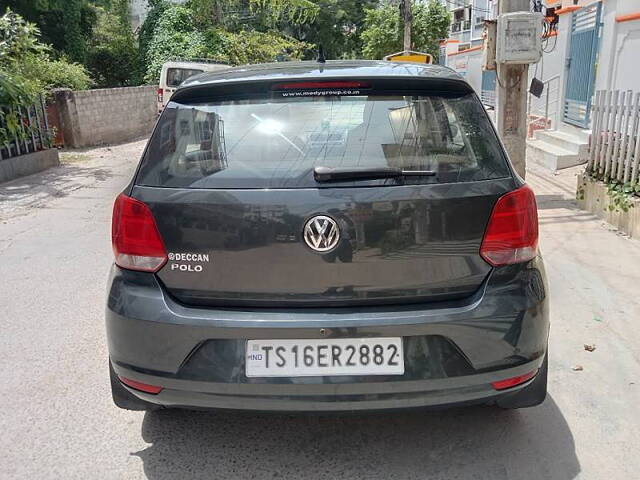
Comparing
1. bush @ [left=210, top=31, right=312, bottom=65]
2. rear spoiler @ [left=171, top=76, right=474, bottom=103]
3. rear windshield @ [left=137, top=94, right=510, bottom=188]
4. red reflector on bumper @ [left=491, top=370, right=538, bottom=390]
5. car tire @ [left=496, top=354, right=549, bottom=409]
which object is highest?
bush @ [left=210, top=31, right=312, bottom=65]

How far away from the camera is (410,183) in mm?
2299

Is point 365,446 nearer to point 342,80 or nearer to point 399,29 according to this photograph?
point 342,80

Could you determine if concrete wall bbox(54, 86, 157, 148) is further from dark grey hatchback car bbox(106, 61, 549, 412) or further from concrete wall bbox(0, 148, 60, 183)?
dark grey hatchback car bbox(106, 61, 549, 412)

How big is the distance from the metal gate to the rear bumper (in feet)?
30.6

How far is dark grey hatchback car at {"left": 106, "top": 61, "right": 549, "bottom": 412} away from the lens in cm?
224

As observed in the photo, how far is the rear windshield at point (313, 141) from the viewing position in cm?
235

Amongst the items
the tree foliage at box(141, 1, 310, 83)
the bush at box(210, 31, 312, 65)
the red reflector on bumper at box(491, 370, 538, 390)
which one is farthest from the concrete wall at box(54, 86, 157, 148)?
the red reflector on bumper at box(491, 370, 538, 390)

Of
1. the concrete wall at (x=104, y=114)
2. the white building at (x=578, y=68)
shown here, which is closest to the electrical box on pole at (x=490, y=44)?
the white building at (x=578, y=68)

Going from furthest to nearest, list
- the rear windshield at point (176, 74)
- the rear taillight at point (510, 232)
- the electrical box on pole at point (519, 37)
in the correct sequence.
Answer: the rear windshield at point (176, 74), the electrical box on pole at point (519, 37), the rear taillight at point (510, 232)

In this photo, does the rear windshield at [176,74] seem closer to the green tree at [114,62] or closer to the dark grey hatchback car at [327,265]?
the green tree at [114,62]

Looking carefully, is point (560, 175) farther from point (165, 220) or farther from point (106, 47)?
point (106, 47)

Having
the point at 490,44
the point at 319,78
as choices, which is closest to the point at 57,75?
the point at 490,44

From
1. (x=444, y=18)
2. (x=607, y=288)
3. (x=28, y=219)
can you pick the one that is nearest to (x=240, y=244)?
(x=607, y=288)

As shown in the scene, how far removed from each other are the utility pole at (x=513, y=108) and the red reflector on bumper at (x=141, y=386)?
6011 mm
